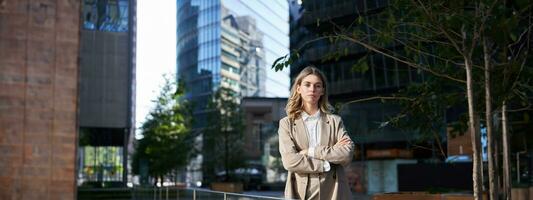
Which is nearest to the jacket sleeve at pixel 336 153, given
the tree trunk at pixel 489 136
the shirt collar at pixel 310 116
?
the shirt collar at pixel 310 116

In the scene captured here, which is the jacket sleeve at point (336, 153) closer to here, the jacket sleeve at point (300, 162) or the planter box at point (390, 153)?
the jacket sleeve at point (300, 162)

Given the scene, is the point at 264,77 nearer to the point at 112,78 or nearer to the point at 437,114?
the point at 112,78

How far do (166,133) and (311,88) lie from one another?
48.2 meters

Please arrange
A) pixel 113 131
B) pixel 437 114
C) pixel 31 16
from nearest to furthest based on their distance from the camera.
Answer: pixel 437 114 → pixel 31 16 → pixel 113 131

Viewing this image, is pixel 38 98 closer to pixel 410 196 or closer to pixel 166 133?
pixel 410 196

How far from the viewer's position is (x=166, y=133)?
2024 inches

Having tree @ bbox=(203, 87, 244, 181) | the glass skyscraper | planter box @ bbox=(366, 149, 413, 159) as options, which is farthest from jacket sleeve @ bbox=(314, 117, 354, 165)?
the glass skyscraper

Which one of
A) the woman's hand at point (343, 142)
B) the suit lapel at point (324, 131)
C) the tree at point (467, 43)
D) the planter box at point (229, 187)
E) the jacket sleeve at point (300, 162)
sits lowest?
the planter box at point (229, 187)

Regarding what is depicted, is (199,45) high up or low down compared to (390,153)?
up

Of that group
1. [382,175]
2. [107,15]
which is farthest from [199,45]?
[382,175]

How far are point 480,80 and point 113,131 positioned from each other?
54.1 m

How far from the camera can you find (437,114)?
34.4 feet

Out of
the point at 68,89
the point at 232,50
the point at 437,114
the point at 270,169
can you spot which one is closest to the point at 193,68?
the point at 232,50

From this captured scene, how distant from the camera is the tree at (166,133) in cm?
5105
